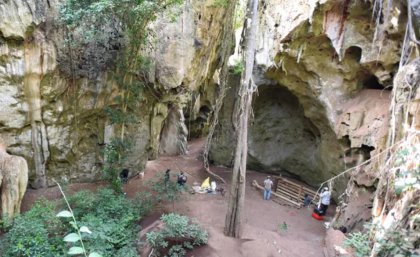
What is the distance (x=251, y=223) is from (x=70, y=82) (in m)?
7.07

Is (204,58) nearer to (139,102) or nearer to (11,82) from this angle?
(139,102)

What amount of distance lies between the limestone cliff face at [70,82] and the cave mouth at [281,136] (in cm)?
335

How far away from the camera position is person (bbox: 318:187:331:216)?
10.6 m

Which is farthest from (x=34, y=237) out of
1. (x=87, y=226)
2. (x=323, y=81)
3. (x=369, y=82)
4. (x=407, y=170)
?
(x=369, y=82)

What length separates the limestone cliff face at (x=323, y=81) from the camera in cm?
995

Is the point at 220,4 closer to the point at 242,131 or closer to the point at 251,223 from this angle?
the point at 242,131

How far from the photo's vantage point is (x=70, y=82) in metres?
9.77

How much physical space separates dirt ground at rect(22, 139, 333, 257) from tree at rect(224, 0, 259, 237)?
1.70 feet

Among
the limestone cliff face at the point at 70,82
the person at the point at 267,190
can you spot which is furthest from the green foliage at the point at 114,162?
the person at the point at 267,190

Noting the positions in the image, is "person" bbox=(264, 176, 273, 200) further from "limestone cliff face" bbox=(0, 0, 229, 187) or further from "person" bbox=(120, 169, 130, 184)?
"person" bbox=(120, 169, 130, 184)

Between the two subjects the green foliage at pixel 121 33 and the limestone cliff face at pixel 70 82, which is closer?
the green foliage at pixel 121 33

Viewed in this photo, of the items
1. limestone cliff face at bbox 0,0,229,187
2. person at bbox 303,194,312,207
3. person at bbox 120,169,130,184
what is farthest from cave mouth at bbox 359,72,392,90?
person at bbox 120,169,130,184

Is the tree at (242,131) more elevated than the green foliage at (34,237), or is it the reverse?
the tree at (242,131)

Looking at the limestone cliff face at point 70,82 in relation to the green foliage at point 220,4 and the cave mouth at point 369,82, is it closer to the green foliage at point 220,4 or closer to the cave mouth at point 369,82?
the green foliage at point 220,4
